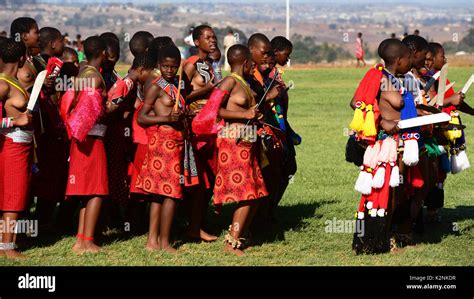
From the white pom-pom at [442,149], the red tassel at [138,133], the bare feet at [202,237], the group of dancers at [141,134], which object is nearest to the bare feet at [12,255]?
the group of dancers at [141,134]

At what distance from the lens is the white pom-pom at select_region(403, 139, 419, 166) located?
9070 millimetres

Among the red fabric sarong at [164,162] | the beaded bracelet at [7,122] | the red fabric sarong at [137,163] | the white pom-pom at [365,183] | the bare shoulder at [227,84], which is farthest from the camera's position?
the red fabric sarong at [137,163]

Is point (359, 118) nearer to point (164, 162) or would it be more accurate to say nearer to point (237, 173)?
point (237, 173)

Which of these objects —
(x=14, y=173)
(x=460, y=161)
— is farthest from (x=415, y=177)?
(x=14, y=173)

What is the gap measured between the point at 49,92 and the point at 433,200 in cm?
430

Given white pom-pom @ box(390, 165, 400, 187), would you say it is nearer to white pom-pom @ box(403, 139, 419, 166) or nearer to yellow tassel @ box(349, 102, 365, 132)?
white pom-pom @ box(403, 139, 419, 166)

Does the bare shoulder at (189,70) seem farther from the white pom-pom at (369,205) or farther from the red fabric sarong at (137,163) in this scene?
the white pom-pom at (369,205)

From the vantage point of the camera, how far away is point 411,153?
29.8ft

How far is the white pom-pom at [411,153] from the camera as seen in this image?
9070mm

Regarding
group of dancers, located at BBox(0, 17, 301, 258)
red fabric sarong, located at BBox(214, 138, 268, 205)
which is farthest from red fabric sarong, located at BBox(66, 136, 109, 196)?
red fabric sarong, located at BBox(214, 138, 268, 205)

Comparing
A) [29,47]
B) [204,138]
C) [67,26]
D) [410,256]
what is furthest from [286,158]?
[67,26]

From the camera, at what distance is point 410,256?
9.47 m
